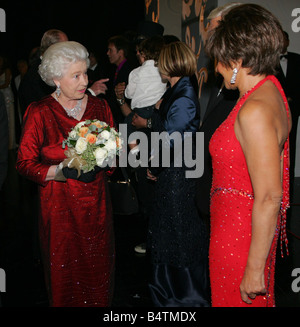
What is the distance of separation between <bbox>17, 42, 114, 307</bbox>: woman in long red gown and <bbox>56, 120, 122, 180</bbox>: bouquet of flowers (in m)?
0.13

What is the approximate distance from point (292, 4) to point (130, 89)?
10.1 ft

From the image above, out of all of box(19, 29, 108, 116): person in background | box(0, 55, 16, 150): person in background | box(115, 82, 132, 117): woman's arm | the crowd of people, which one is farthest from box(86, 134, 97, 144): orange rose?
box(0, 55, 16, 150): person in background

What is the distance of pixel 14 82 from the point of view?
9867mm

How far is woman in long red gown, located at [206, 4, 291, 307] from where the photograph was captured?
1.49 metres

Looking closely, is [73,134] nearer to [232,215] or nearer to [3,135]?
[3,135]

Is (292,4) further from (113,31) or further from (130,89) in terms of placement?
(113,31)

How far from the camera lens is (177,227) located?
294 centimetres

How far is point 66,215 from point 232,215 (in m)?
1.22

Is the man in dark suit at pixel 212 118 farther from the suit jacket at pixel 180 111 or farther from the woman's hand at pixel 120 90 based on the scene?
the woman's hand at pixel 120 90

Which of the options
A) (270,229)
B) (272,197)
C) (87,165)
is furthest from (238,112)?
(87,165)

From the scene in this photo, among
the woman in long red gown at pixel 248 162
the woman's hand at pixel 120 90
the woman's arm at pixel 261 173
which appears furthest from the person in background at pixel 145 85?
the woman's arm at pixel 261 173

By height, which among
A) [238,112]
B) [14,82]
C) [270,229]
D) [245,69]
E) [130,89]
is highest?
[14,82]

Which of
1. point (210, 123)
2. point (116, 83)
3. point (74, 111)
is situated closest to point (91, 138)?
point (74, 111)

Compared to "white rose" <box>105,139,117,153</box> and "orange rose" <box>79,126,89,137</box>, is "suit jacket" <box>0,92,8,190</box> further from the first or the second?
"white rose" <box>105,139,117,153</box>
